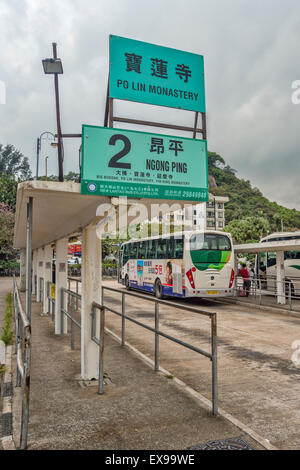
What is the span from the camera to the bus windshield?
48.0 ft

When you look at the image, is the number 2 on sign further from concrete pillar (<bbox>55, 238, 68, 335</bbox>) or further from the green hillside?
the green hillside

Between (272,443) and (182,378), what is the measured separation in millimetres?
2241

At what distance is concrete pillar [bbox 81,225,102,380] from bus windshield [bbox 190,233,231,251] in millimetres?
9679

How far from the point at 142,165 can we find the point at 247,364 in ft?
13.0

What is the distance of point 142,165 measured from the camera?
4.31 metres

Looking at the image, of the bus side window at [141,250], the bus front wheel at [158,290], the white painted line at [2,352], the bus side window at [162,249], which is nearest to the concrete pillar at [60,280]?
the white painted line at [2,352]

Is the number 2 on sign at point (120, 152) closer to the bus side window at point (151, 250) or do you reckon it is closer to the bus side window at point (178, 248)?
the bus side window at point (178, 248)

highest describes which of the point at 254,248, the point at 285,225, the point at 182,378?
the point at 285,225

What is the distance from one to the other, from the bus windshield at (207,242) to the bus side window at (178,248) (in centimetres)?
56

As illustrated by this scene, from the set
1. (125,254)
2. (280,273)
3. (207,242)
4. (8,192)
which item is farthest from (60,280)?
(8,192)

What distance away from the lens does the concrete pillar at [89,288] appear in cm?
515

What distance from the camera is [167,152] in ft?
14.7
